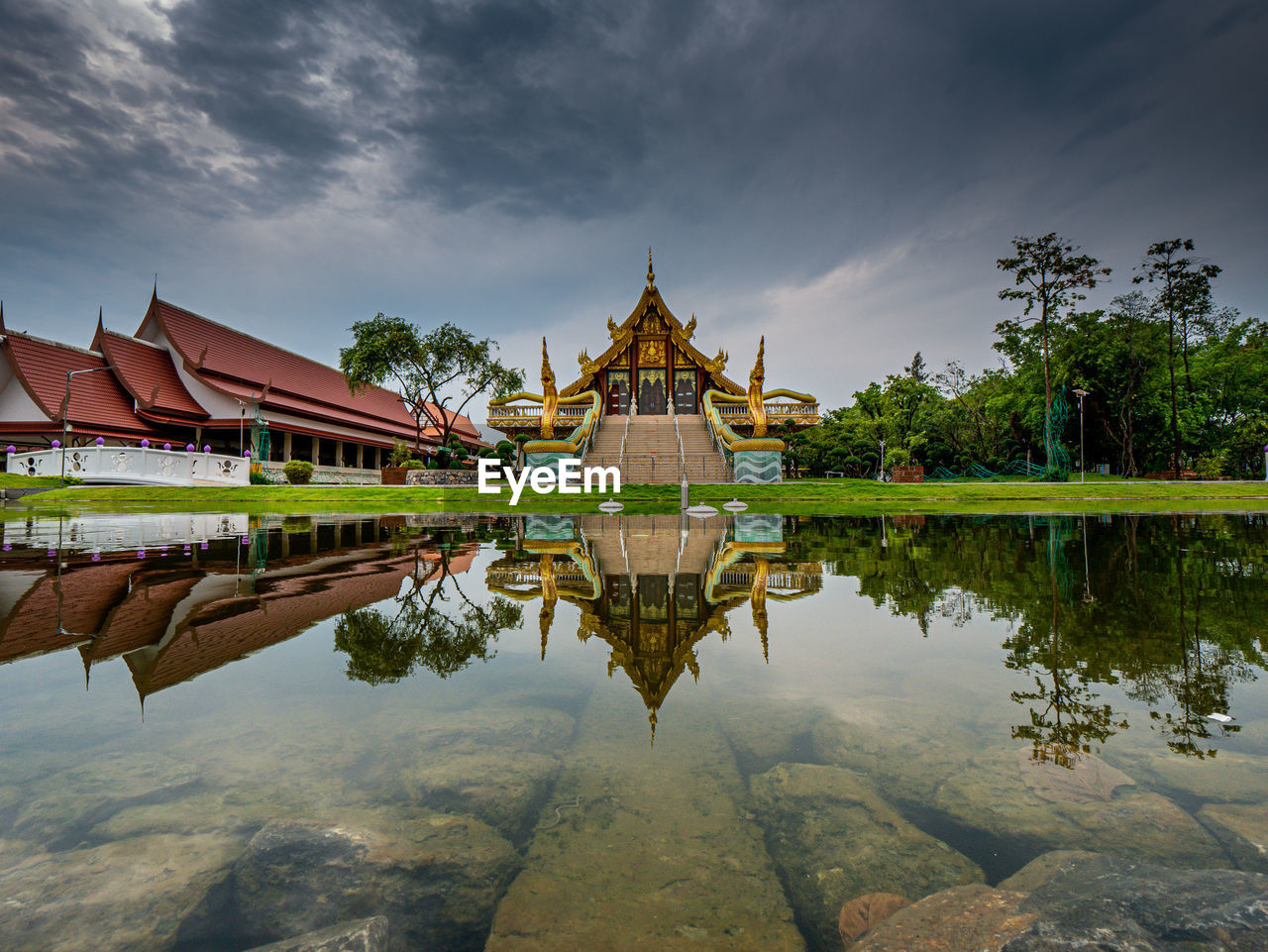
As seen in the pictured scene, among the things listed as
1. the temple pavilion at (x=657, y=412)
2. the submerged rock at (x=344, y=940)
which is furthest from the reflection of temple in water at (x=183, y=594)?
the temple pavilion at (x=657, y=412)

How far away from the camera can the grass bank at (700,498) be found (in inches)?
682

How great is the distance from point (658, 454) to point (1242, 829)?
24.5 m

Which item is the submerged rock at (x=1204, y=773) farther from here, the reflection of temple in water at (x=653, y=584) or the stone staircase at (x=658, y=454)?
the stone staircase at (x=658, y=454)

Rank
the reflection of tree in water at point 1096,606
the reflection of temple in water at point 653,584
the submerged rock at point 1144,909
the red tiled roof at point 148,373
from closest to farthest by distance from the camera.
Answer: the submerged rock at point 1144,909 → the reflection of tree in water at point 1096,606 → the reflection of temple in water at point 653,584 → the red tiled roof at point 148,373

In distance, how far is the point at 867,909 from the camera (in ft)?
4.50

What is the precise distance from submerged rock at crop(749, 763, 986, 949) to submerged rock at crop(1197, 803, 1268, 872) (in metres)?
0.61

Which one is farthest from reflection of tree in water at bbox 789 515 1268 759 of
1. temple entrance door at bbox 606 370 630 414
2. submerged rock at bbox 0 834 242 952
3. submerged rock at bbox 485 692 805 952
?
temple entrance door at bbox 606 370 630 414

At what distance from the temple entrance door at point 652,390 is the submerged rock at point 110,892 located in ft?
118

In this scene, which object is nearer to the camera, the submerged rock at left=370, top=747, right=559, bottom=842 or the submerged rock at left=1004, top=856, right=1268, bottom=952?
the submerged rock at left=1004, top=856, right=1268, bottom=952

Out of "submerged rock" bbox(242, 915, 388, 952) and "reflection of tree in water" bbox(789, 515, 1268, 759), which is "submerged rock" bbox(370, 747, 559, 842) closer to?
"submerged rock" bbox(242, 915, 388, 952)

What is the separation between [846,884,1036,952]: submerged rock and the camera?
1.22m

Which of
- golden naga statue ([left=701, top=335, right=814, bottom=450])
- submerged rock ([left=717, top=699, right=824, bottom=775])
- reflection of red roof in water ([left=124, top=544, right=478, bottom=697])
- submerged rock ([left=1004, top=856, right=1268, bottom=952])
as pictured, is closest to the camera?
submerged rock ([left=1004, top=856, right=1268, bottom=952])

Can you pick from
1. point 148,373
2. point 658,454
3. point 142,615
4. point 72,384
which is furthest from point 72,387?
point 142,615

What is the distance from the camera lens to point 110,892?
4.40ft
